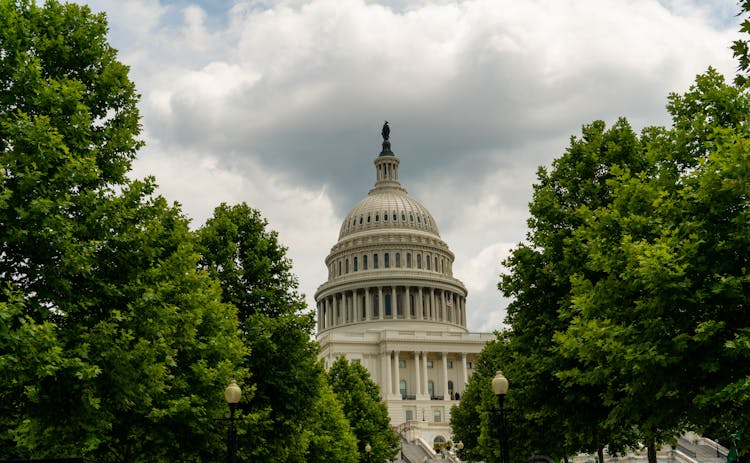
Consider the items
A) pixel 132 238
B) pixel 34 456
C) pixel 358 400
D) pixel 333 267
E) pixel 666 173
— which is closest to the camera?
pixel 132 238

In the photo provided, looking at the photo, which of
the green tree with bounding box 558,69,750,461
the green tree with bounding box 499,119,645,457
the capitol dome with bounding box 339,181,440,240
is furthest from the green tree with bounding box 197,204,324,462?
the capitol dome with bounding box 339,181,440,240

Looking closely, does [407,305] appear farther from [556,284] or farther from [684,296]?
[684,296]

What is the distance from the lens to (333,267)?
187000mm

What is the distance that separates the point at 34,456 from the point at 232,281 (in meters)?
12.8

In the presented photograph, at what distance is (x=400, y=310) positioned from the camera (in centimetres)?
17288

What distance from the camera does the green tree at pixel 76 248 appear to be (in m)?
20.0

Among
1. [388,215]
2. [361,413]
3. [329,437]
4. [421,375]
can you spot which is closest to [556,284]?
[329,437]

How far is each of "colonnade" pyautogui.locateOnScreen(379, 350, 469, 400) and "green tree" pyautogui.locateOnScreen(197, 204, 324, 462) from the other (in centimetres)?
11091

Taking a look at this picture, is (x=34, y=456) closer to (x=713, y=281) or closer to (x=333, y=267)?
(x=713, y=281)

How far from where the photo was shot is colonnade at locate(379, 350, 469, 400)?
152750 mm

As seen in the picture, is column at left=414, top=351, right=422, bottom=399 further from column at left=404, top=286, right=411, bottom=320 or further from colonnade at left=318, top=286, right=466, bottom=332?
colonnade at left=318, top=286, right=466, bottom=332

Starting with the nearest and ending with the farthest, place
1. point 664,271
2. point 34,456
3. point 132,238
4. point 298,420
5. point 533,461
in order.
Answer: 1. point 533,461
2. point 664,271
3. point 132,238
4. point 34,456
5. point 298,420

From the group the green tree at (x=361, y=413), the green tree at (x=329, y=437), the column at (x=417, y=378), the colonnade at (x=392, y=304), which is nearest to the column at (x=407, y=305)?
the colonnade at (x=392, y=304)

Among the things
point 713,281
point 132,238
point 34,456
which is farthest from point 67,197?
point 713,281
